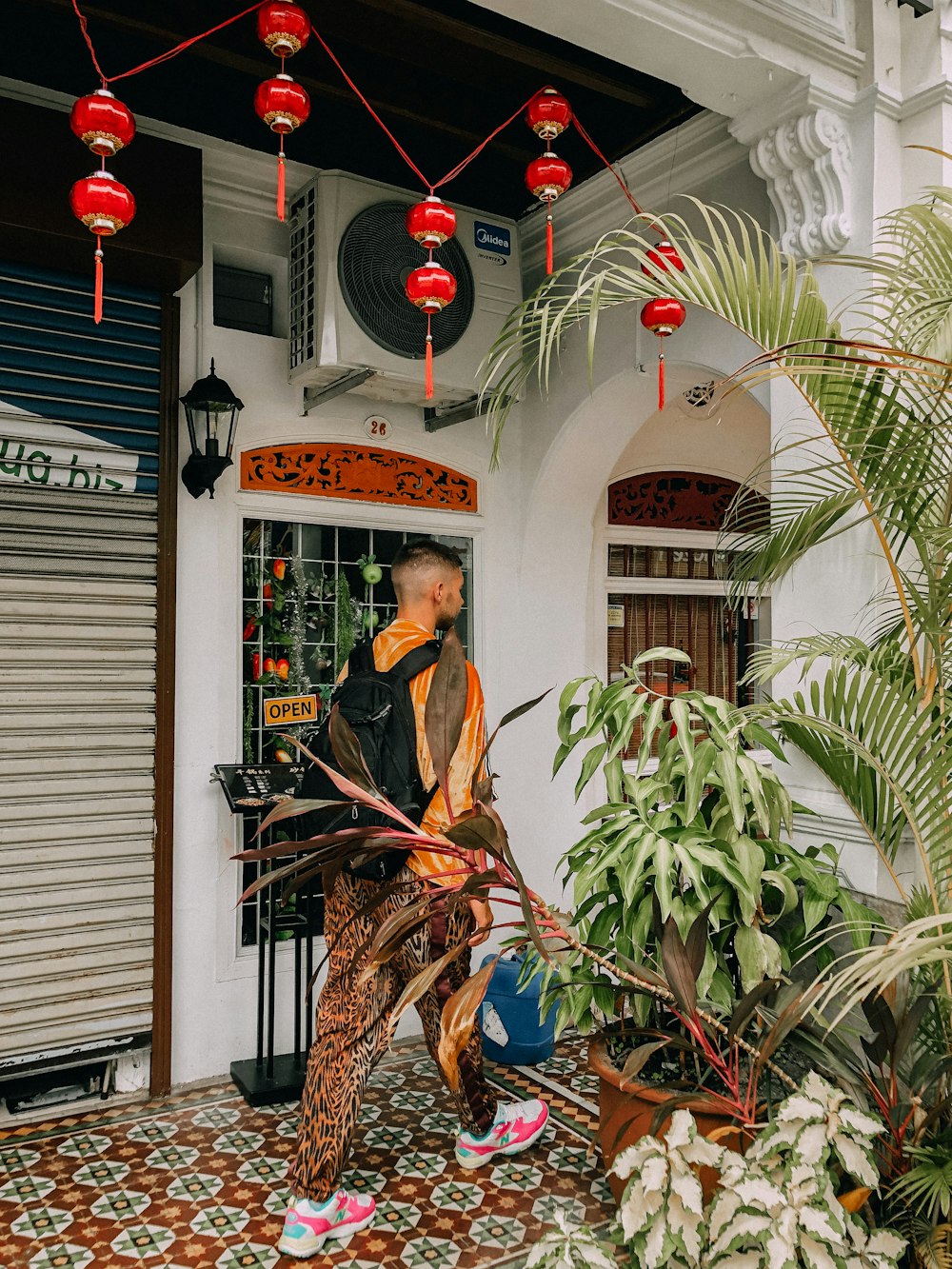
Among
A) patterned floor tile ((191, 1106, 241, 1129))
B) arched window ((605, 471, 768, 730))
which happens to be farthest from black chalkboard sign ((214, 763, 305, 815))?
arched window ((605, 471, 768, 730))

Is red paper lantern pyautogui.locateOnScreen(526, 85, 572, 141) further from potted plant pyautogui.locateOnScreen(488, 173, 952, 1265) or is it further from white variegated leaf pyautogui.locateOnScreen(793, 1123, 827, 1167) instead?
white variegated leaf pyautogui.locateOnScreen(793, 1123, 827, 1167)

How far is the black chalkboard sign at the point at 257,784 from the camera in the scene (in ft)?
10.3

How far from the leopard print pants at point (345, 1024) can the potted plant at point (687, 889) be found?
393 millimetres

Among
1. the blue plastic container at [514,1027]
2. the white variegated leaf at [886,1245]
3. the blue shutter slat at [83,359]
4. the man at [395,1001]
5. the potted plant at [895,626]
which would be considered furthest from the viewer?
the blue plastic container at [514,1027]

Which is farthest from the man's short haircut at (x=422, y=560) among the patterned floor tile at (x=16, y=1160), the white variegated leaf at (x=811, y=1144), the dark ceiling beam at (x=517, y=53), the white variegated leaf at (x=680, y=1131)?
the patterned floor tile at (x=16, y=1160)

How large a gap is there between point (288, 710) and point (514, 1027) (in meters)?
1.43

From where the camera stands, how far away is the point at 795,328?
6.73ft

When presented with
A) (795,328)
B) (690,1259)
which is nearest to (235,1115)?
(690,1259)

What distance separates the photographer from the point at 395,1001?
2.62 m

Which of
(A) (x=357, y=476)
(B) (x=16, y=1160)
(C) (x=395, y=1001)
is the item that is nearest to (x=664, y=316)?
(A) (x=357, y=476)

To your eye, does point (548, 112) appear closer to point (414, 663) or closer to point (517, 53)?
point (517, 53)

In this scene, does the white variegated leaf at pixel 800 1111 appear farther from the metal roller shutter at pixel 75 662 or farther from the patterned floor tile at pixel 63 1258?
the metal roller shutter at pixel 75 662

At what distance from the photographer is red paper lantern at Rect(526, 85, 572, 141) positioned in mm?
2520

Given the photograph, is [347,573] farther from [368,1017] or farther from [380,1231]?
[380,1231]
